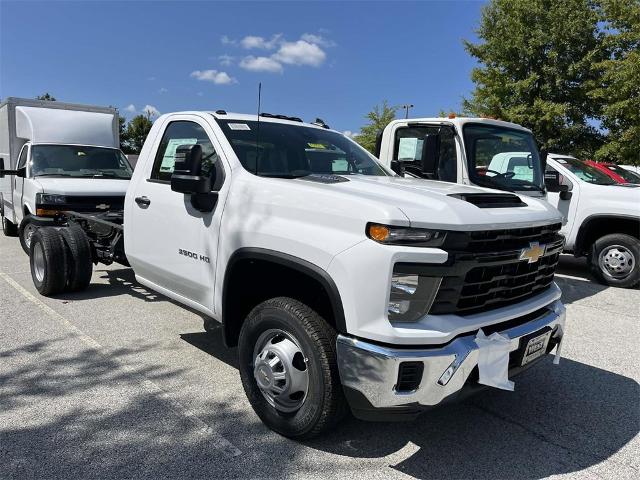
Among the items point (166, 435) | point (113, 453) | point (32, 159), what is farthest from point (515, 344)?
point (32, 159)

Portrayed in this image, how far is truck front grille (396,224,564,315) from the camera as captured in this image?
2.55 metres

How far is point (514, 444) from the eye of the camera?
3.13 m

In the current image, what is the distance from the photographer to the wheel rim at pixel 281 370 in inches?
114

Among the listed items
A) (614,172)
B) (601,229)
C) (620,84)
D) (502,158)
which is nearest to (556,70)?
(620,84)

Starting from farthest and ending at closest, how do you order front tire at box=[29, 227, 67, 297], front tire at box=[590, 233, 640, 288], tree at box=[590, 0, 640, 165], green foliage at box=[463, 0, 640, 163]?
green foliage at box=[463, 0, 640, 163], tree at box=[590, 0, 640, 165], front tire at box=[590, 233, 640, 288], front tire at box=[29, 227, 67, 297]

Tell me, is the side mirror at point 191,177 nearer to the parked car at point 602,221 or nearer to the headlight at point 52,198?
the headlight at point 52,198

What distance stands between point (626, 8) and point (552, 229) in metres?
15.4

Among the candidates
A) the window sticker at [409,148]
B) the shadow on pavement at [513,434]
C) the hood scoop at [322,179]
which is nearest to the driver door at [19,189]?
the window sticker at [409,148]

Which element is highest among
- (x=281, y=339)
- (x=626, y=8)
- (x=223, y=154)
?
(x=626, y=8)

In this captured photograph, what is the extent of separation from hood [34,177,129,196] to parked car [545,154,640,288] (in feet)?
20.6

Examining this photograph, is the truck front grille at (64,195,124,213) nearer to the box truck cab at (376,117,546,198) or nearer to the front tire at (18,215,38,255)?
the front tire at (18,215,38,255)

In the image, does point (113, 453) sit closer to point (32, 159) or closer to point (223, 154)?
point (223, 154)

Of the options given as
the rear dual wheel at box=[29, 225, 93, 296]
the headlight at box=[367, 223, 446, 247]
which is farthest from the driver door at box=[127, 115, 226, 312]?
the rear dual wheel at box=[29, 225, 93, 296]

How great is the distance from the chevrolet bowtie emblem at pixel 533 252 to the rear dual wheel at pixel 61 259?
4.88 meters
